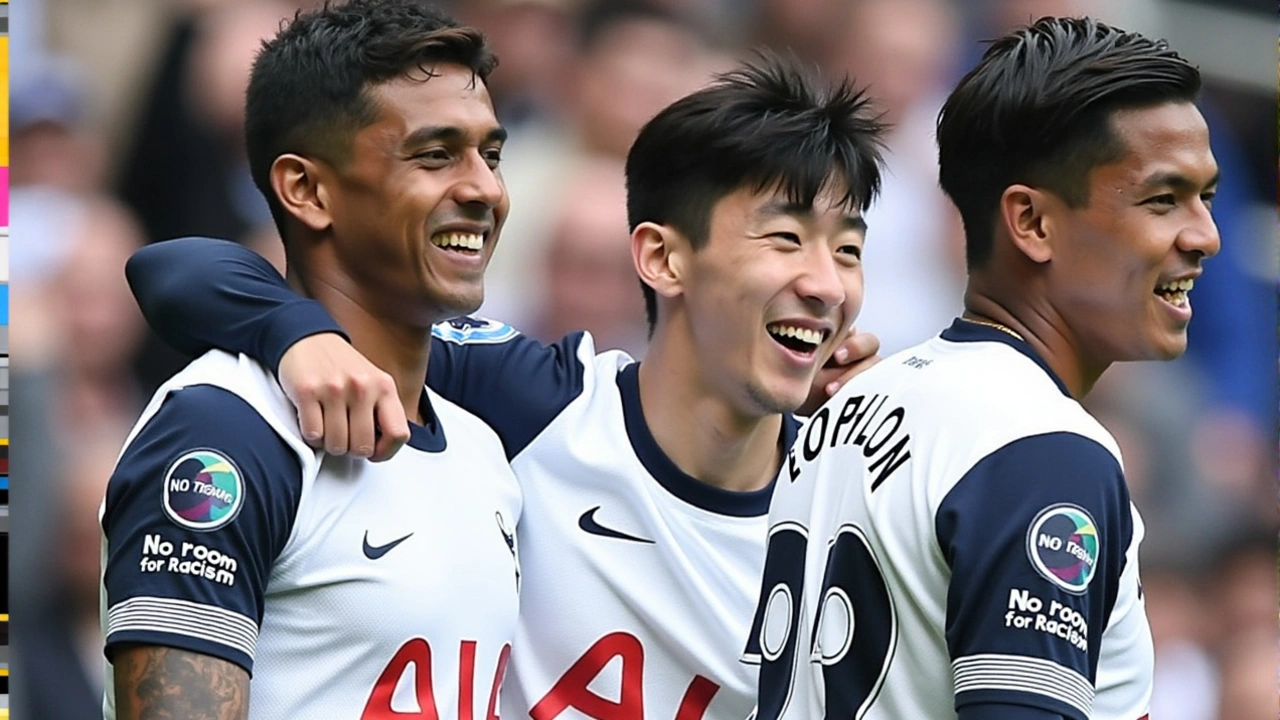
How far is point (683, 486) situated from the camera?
122 inches

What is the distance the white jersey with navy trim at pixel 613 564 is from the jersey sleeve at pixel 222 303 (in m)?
0.52

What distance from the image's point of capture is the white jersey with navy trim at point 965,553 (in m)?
1.99

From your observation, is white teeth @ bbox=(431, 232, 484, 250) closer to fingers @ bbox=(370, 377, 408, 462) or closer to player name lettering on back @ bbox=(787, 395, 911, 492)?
fingers @ bbox=(370, 377, 408, 462)

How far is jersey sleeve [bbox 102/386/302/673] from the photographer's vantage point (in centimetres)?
227

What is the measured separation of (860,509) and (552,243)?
2.55m

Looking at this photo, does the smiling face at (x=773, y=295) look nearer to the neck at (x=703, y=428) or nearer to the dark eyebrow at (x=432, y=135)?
the neck at (x=703, y=428)

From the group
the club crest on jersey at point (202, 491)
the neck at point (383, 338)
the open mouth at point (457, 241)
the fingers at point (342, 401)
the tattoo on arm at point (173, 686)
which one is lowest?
the tattoo on arm at point (173, 686)

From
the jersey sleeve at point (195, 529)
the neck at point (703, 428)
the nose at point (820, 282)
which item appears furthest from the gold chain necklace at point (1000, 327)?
the jersey sleeve at point (195, 529)

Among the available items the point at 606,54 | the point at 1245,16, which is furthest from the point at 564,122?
the point at 1245,16

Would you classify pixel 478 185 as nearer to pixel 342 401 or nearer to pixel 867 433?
pixel 342 401

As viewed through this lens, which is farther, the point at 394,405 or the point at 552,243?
the point at 552,243

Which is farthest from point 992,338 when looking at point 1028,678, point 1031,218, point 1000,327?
point 1028,678

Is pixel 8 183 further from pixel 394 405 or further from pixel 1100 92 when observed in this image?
pixel 1100 92

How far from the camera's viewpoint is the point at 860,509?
7.29ft
